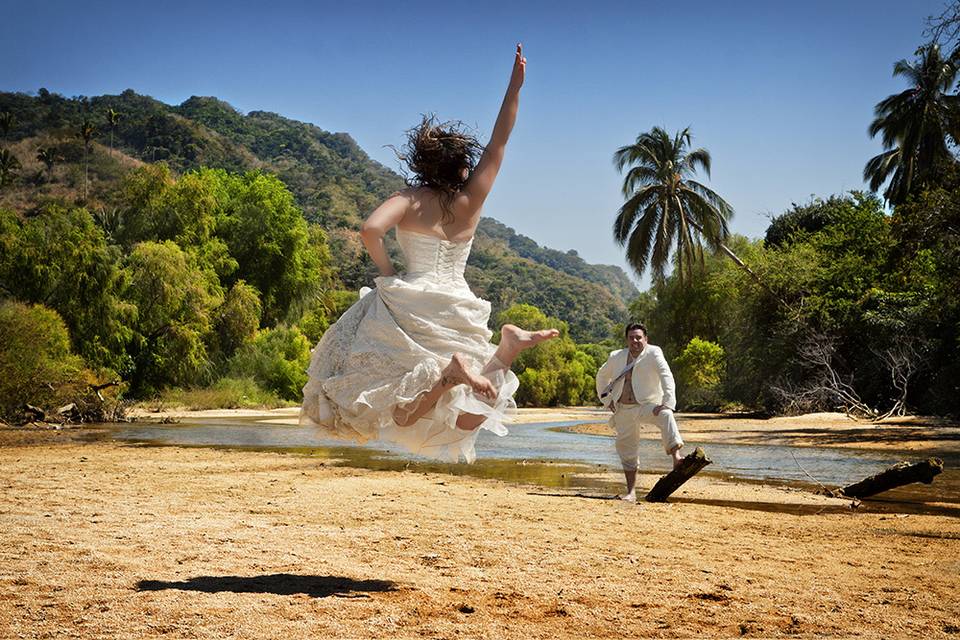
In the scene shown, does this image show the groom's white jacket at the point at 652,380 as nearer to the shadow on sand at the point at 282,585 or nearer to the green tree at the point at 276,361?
the shadow on sand at the point at 282,585

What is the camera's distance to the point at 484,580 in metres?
6.15

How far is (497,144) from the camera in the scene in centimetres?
557

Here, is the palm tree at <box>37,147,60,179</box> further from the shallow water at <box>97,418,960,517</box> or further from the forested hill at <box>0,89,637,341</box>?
the shallow water at <box>97,418,960,517</box>

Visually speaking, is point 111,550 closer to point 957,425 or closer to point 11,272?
point 957,425

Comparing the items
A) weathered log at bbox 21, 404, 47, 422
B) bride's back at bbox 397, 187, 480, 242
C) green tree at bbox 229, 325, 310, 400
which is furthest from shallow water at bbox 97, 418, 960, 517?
green tree at bbox 229, 325, 310, 400

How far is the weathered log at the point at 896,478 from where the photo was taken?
34.6ft

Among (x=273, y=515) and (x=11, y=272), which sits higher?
(x=11, y=272)

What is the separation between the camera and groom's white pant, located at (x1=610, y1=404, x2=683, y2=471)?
10.6 m

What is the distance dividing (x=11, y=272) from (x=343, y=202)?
87.0m

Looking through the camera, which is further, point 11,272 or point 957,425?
point 11,272

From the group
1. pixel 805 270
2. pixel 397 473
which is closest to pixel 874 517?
pixel 397 473

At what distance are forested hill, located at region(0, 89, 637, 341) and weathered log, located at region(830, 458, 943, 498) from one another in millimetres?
79706

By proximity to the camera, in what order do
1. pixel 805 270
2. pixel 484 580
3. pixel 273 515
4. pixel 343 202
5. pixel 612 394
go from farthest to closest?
1. pixel 343 202
2. pixel 805 270
3. pixel 612 394
4. pixel 273 515
5. pixel 484 580

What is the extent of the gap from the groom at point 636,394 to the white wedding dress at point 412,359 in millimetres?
5481
